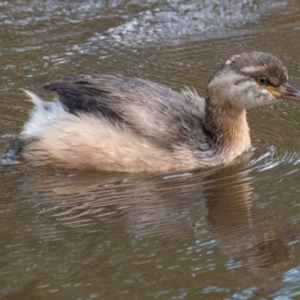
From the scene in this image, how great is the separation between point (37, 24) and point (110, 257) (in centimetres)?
588

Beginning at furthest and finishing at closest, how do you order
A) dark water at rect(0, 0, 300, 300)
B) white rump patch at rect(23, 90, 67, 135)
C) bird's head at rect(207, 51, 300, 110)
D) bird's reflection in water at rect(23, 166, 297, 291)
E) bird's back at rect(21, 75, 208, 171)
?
1. white rump patch at rect(23, 90, 67, 135)
2. bird's head at rect(207, 51, 300, 110)
3. bird's back at rect(21, 75, 208, 171)
4. bird's reflection in water at rect(23, 166, 297, 291)
5. dark water at rect(0, 0, 300, 300)

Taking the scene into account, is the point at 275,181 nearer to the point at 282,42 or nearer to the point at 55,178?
the point at 55,178

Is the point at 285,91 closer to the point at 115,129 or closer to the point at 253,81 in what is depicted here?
the point at 253,81

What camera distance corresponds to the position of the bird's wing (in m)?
6.69

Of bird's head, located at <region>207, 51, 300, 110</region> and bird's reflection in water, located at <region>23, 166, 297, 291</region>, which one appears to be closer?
bird's reflection in water, located at <region>23, 166, 297, 291</region>

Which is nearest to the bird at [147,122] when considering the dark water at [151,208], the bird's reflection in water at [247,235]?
the dark water at [151,208]

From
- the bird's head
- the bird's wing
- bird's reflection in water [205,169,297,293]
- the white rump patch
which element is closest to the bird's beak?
the bird's head

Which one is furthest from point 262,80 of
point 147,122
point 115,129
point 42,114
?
point 42,114

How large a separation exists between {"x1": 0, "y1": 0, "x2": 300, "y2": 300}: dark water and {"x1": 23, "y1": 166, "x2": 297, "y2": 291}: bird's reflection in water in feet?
0.04

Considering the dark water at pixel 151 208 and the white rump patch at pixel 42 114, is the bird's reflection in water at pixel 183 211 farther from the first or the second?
the white rump patch at pixel 42 114

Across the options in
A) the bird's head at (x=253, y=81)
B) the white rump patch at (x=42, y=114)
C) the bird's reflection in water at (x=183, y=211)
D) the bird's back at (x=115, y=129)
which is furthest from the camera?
the white rump patch at (x=42, y=114)

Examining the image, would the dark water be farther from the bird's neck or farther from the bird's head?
the bird's head

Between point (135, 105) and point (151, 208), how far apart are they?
3.69 feet

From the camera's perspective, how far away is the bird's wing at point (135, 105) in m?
6.69
